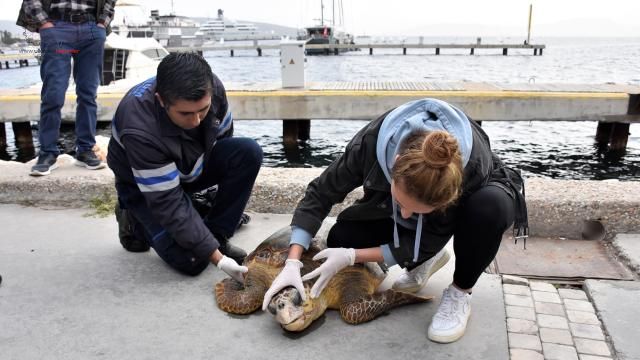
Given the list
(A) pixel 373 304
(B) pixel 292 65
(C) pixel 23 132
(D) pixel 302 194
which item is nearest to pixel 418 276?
(A) pixel 373 304

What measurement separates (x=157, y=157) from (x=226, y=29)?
106031mm

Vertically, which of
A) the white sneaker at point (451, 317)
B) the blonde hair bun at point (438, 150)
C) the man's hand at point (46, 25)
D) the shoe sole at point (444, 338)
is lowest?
the shoe sole at point (444, 338)

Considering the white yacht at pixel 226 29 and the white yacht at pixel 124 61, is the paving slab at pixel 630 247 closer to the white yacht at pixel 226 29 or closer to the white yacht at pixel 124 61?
the white yacht at pixel 124 61

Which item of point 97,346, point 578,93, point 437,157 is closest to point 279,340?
point 97,346

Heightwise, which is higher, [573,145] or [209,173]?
[209,173]

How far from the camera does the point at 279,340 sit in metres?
2.32

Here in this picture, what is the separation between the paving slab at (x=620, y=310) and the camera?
223cm

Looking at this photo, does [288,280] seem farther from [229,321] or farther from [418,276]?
[418,276]

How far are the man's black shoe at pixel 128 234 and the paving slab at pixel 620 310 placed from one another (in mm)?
2502

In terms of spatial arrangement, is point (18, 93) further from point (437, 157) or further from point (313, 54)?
point (313, 54)

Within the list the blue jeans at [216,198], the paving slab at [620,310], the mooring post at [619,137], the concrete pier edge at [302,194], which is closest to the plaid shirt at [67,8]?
the concrete pier edge at [302,194]

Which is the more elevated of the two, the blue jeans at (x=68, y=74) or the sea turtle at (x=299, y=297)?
the blue jeans at (x=68, y=74)

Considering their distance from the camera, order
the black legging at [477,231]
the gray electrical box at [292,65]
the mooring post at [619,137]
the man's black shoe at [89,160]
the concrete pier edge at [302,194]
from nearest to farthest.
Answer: the black legging at [477,231] → the concrete pier edge at [302,194] → the man's black shoe at [89,160] → the gray electrical box at [292,65] → the mooring post at [619,137]

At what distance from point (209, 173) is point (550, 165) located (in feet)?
32.2
